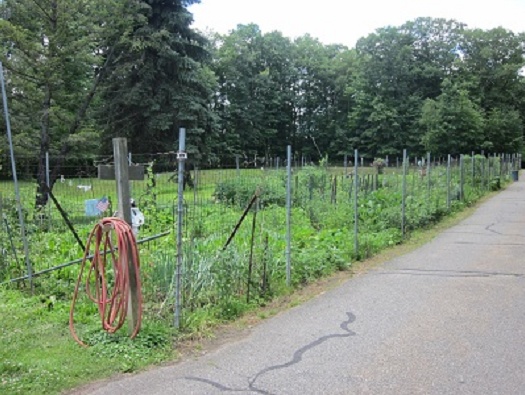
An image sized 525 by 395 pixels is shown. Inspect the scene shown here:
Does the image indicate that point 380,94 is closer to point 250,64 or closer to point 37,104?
point 250,64

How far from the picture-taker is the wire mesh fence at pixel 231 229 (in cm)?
546

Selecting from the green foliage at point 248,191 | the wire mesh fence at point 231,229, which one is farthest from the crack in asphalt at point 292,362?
the green foliage at point 248,191

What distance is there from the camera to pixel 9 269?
657 cm

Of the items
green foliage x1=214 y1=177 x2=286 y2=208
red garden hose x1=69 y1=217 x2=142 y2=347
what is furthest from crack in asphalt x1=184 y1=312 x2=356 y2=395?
green foliage x1=214 y1=177 x2=286 y2=208

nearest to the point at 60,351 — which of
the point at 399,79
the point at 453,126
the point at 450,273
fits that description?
the point at 450,273

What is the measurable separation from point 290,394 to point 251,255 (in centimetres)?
236

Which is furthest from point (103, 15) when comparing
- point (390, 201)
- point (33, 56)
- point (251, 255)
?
point (251, 255)

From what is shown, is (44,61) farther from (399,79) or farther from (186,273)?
(399,79)

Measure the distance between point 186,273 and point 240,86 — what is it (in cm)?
5386

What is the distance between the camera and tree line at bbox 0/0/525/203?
1722 centimetres

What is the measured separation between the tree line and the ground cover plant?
7907mm

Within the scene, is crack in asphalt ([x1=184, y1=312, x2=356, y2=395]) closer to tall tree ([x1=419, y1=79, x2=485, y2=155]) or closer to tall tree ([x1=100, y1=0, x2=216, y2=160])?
tall tree ([x1=100, y1=0, x2=216, y2=160])

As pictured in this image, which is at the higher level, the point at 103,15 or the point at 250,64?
the point at 250,64

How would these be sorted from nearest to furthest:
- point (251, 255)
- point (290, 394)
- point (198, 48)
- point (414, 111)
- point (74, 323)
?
point (290, 394)
point (74, 323)
point (251, 255)
point (198, 48)
point (414, 111)
